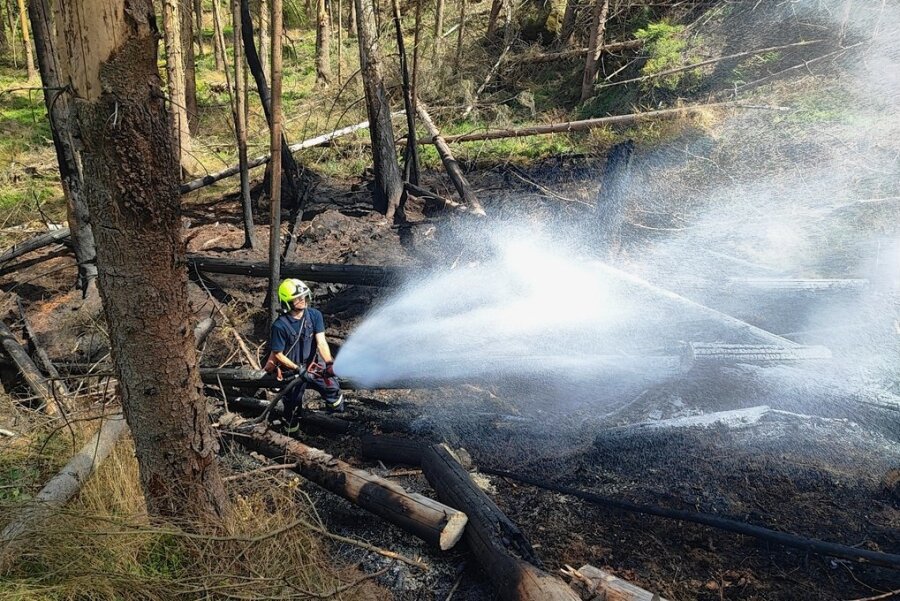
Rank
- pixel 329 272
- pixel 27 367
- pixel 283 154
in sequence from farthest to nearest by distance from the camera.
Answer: pixel 283 154 → pixel 329 272 → pixel 27 367

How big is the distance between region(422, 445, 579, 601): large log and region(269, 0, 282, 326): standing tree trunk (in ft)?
12.6

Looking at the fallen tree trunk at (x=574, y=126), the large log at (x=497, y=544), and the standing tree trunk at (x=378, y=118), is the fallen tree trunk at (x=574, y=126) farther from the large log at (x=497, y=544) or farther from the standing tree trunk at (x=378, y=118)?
the large log at (x=497, y=544)

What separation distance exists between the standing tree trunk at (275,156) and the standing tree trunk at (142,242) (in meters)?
3.90

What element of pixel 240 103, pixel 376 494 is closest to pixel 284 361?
pixel 376 494

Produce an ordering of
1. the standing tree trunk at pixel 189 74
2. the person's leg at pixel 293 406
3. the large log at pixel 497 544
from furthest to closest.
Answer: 1. the standing tree trunk at pixel 189 74
2. the person's leg at pixel 293 406
3. the large log at pixel 497 544

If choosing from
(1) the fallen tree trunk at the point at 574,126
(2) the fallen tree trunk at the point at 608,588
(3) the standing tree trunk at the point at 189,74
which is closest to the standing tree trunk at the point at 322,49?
(3) the standing tree trunk at the point at 189,74

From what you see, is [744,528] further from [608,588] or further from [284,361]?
[284,361]

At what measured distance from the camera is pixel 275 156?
7.26 meters

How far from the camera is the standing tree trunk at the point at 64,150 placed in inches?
309

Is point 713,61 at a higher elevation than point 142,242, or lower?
higher

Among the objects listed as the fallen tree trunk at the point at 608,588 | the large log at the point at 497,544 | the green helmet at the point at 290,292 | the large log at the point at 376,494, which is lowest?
the large log at the point at 376,494

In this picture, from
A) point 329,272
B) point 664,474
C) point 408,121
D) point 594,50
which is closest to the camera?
point 664,474

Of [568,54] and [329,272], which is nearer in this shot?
[329,272]

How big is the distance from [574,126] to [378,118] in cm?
426
